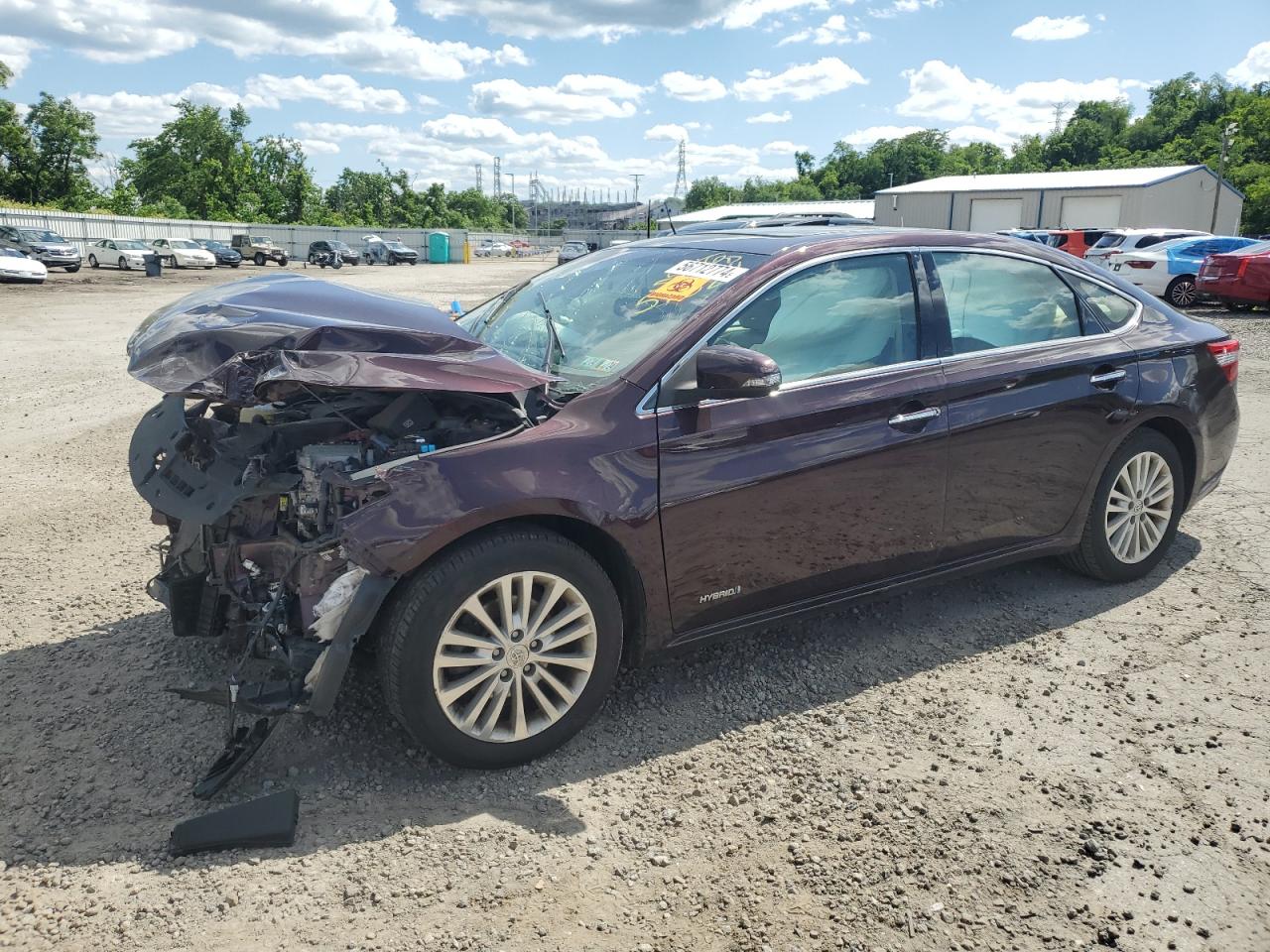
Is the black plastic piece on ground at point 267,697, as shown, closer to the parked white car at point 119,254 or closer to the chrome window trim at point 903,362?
Result: the chrome window trim at point 903,362

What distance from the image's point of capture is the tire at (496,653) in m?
2.96

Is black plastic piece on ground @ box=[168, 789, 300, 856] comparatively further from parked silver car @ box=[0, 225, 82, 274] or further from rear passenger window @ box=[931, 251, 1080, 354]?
parked silver car @ box=[0, 225, 82, 274]

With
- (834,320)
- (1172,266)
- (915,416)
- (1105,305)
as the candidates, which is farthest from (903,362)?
(1172,266)

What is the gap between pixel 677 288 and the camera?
3.81 m

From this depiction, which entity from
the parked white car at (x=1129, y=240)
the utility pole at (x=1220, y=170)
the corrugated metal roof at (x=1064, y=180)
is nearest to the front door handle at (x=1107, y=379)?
the parked white car at (x=1129, y=240)

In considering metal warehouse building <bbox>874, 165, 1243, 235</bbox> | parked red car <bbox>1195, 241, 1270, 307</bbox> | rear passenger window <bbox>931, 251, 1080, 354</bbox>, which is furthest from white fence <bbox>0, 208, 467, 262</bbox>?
rear passenger window <bbox>931, 251, 1080, 354</bbox>

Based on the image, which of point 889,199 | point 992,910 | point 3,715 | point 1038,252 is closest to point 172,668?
point 3,715

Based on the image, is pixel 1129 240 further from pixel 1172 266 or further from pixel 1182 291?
pixel 1182 291

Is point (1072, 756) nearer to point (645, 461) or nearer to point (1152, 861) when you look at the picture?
point (1152, 861)

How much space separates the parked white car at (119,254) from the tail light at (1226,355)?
4158 centimetres

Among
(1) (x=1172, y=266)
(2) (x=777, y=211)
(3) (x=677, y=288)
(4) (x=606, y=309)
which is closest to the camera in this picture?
(3) (x=677, y=288)

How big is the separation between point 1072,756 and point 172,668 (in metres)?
3.42

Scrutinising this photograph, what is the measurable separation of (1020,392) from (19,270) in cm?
3069

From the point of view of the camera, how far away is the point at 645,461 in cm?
328
